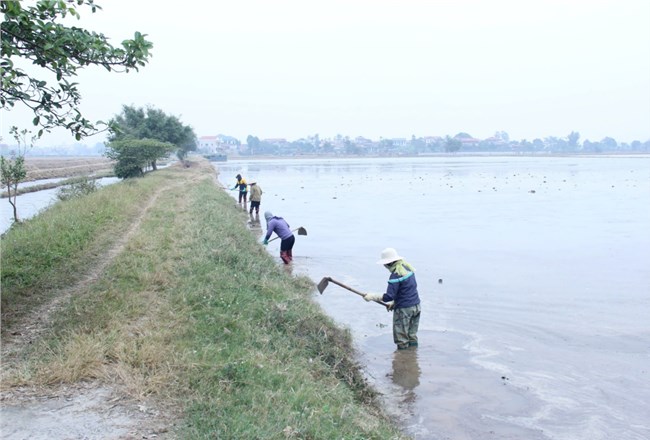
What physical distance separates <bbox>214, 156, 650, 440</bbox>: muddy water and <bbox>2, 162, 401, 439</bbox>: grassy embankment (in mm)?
963

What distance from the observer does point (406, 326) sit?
28.3 ft

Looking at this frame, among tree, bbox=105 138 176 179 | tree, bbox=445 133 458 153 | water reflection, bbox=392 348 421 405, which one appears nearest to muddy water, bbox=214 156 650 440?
water reflection, bbox=392 348 421 405

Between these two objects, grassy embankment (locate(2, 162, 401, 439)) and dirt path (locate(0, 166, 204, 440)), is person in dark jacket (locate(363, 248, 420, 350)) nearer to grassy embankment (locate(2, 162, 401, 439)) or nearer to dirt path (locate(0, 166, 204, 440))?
grassy embankment (locate(2, 162, 401, 439))

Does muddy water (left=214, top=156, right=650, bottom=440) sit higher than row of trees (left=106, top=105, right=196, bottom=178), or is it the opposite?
row of trees (left=106, top=105, right=196, bottom=178)

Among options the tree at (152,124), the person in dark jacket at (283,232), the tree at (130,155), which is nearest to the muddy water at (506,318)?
the person in dark jacket at (283,232)

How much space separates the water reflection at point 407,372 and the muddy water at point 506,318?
3 cm

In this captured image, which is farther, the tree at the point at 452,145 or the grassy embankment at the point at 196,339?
the tree at the point at 452,145

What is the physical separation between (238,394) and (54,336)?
7.78 feet

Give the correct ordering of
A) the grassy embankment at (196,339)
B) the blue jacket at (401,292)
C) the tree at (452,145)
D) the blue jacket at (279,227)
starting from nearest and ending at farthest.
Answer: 1. the grassy embankment at (196,339)
2. the blue jacket at (401,292)
3. the blue jacket at (279,227)
4. the tree at (452,145)

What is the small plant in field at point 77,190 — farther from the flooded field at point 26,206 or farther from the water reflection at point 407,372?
the water reflection at point 407,372

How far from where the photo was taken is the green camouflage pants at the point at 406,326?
8.55 metres

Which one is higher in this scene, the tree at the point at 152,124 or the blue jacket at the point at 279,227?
the tree at the point at 152,124

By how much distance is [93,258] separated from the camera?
11016mm

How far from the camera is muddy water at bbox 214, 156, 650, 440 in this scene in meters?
6.87
